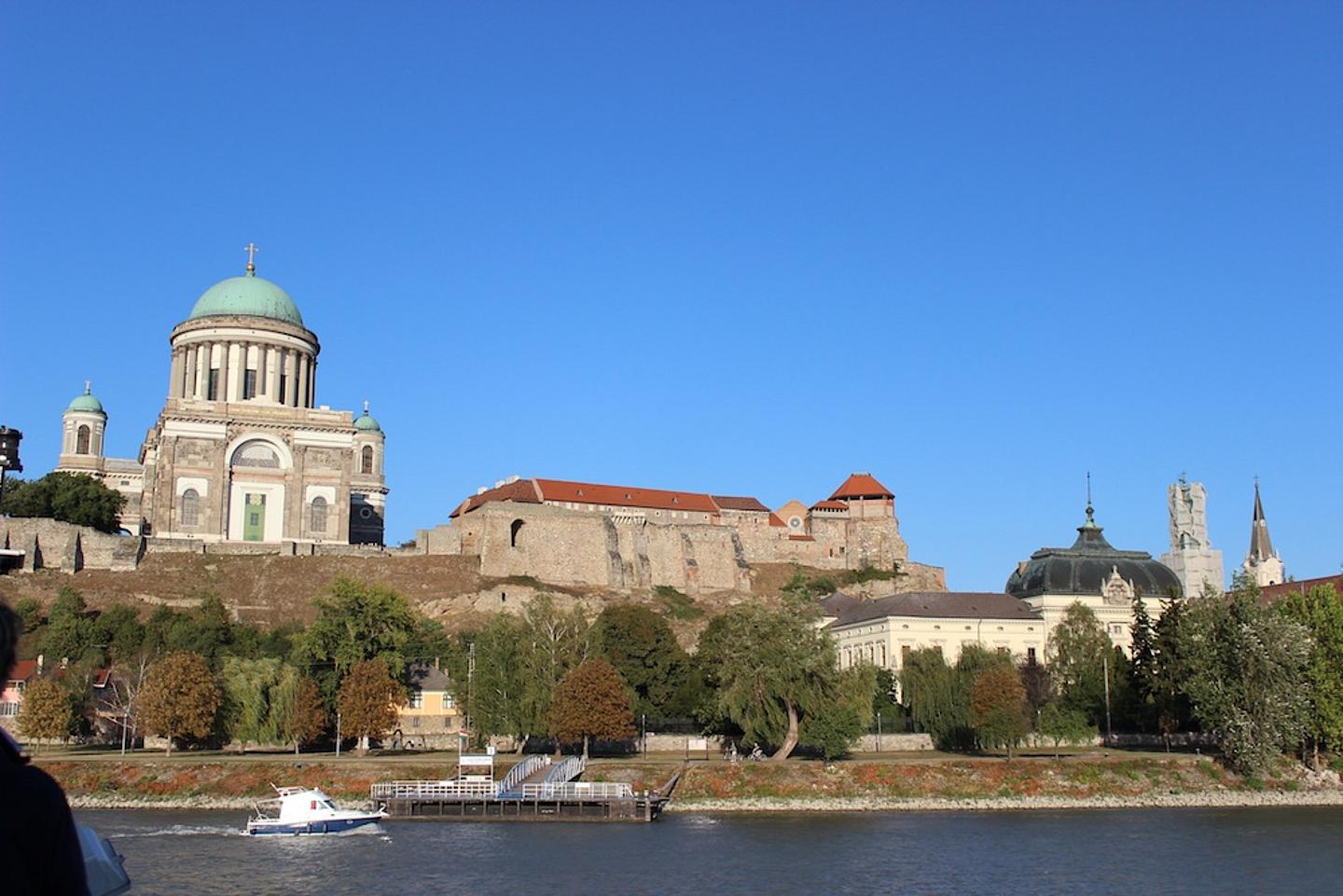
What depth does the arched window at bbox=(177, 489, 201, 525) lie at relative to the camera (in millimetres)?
80562

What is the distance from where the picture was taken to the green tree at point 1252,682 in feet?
161

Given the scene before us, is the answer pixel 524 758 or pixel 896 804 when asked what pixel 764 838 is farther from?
pixel 524 758

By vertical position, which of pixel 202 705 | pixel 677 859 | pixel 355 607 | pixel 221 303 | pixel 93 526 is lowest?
pixel 677 859

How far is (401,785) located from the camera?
155ft

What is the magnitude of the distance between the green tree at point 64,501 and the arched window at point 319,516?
38.9 feet

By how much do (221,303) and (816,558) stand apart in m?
45.6

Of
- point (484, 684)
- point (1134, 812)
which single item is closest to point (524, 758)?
point (484, 684)

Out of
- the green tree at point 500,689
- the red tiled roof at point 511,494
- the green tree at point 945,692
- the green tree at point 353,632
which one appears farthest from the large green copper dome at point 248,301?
the green tree at point 945,692

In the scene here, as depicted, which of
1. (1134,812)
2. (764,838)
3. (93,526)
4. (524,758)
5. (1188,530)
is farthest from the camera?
(1188,530)

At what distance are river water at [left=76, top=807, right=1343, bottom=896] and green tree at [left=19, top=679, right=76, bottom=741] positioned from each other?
9.52 m

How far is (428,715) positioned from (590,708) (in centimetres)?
1344

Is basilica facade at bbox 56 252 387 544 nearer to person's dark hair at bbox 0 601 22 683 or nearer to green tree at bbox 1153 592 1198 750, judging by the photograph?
green tree at bbox 1153 592 1198 750

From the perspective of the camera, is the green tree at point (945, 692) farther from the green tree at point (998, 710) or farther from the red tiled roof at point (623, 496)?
the red tiled roof at point (623, 496)

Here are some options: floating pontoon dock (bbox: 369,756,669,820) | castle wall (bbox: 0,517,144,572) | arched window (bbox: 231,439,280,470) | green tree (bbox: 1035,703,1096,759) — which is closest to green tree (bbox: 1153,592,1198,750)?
green tree (bbox: 1035,703,1096,759)
